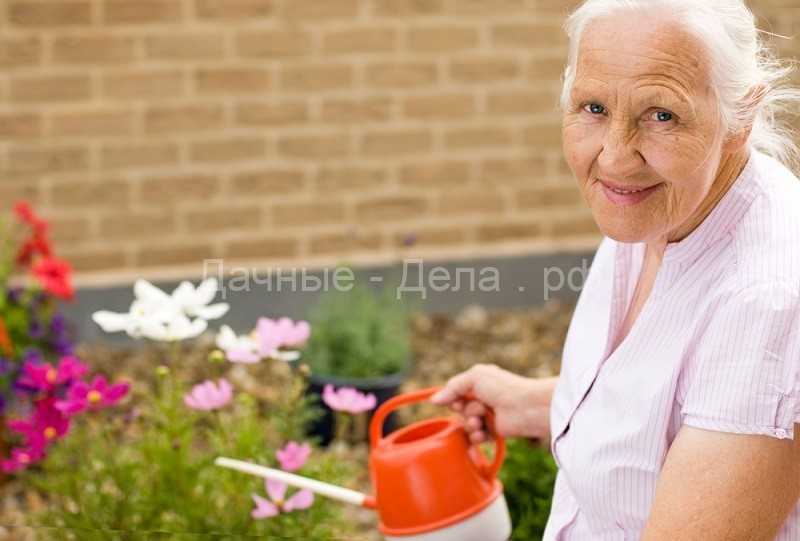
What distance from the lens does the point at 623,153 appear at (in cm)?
151

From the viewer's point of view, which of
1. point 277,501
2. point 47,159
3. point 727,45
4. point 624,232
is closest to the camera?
point 727,45

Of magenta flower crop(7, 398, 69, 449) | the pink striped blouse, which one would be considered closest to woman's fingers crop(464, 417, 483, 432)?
the pink striped blouse

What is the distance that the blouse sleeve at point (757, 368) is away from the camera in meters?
1.44

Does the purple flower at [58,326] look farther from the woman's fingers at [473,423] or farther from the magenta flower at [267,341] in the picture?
the woman's fingers at [473,423]

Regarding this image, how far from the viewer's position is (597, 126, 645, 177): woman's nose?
151 centimetres

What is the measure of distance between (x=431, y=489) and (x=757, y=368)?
2.56 ft

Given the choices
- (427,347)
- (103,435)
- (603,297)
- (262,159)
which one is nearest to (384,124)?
(262,159)

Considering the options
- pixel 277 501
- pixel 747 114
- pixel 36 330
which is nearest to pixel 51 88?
pixel 36 330

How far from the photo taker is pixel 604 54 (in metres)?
1.48

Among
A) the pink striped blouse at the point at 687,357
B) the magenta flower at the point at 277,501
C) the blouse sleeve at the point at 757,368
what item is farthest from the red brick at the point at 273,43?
the blouse sleeve at the point at 757,368

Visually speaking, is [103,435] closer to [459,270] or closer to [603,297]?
[603,297]

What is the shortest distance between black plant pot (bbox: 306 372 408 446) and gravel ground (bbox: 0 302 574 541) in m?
0.09

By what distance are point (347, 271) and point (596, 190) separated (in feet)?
9.51

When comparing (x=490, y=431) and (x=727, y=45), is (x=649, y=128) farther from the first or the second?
(x=490, y=431)
